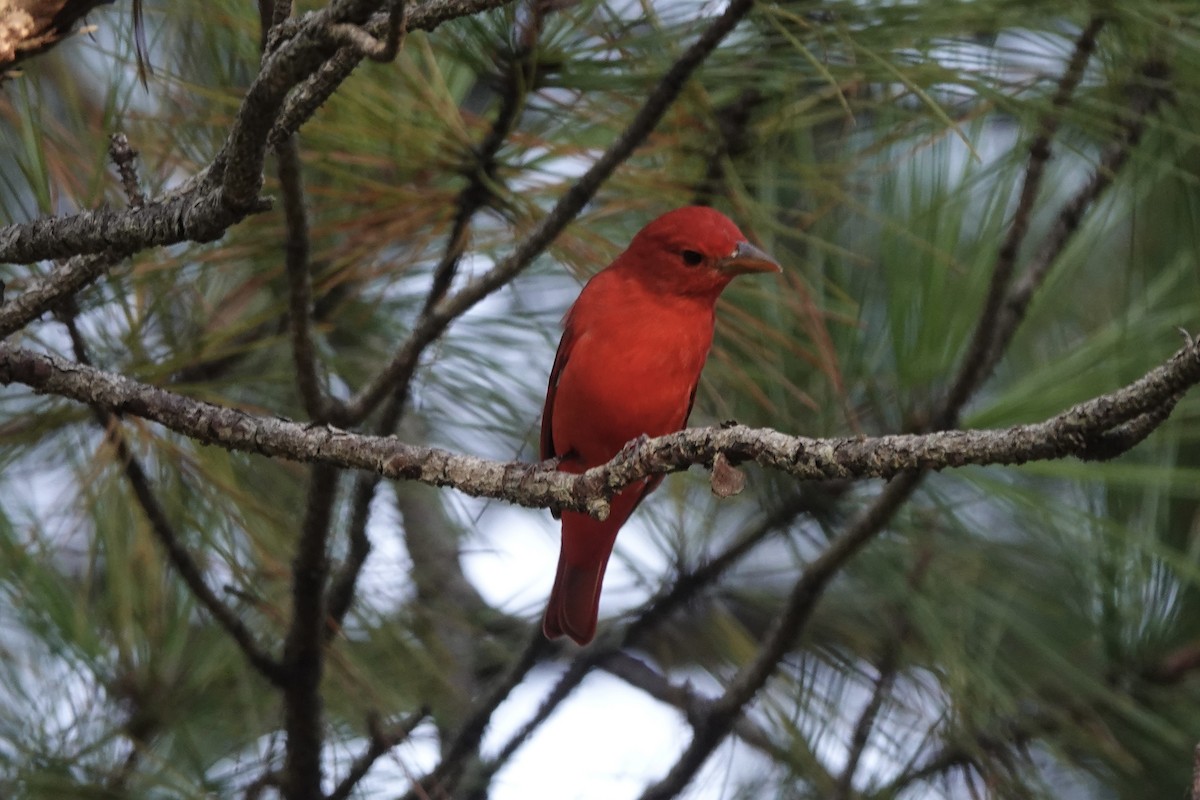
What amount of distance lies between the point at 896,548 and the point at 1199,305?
2.92 ft

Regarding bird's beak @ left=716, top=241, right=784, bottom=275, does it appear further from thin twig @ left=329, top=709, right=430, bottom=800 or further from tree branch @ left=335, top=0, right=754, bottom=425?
thin twig @ left=329, top=709, right=430, bottom=800

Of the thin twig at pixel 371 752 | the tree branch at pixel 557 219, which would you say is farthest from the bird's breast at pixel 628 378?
the thin twig at pixel 371 752

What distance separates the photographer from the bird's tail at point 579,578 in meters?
3.15

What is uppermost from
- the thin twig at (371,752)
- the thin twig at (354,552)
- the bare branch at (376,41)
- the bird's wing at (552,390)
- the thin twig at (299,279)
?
the bird's wing at (552,390)

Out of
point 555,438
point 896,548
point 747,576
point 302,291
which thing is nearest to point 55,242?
point 302,291

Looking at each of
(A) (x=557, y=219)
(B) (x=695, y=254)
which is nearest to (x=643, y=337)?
(B) (x=695, y=254)

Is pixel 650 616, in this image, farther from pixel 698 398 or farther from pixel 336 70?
pixel 336 70

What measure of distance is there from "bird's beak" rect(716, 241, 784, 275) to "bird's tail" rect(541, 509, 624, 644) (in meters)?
0.65

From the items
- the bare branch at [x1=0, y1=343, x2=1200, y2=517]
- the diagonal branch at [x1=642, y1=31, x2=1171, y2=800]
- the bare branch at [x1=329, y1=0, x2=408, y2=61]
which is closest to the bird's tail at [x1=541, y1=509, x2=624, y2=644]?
the diagonal branch at [x1=642, y1=31, x2=1171, y2=800]

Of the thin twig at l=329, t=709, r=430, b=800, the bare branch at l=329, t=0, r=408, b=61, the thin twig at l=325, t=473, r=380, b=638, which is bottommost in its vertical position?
the thin twig at l=329, t=709, r=430, b=800

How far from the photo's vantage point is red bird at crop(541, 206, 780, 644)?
9.02 feet

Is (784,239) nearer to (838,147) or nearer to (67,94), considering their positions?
(838,147)

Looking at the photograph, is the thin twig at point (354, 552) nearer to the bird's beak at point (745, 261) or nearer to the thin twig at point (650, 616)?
the thin twig at point (650, 616)

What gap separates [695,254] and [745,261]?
104mm
